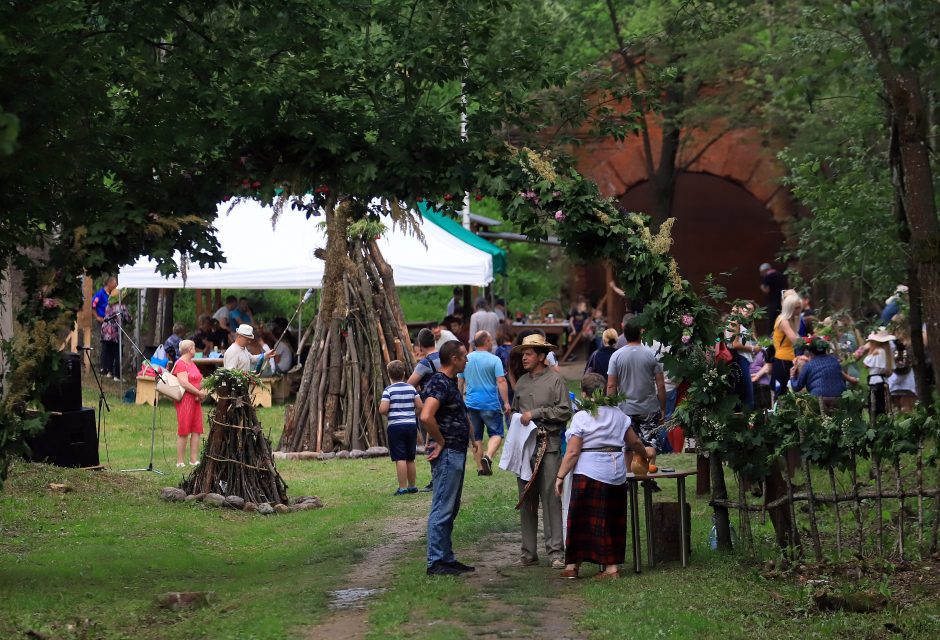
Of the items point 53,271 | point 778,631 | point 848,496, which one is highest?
point 53,271

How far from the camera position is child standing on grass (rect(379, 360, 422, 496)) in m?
14.6

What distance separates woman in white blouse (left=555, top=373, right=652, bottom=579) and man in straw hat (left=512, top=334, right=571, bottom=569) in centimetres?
37

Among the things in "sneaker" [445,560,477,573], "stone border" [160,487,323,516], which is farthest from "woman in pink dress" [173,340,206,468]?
"sneaker" [445,560,477,573]

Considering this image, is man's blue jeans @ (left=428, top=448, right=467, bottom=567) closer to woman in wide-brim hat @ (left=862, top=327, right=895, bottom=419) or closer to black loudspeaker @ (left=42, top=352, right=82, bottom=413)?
black loudspeaker @ (left=42, top=352, right=82, bottom=413)

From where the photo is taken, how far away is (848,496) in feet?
32.4

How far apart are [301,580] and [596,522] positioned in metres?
2.37

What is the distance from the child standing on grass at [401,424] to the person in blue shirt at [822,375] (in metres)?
4.37

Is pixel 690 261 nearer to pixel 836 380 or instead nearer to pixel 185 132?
pixel 836 380

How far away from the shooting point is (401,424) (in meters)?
14.6

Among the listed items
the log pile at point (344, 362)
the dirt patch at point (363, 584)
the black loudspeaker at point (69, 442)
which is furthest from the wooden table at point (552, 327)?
the dirt patch at point (363, 584)

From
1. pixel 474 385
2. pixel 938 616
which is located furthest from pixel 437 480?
pixel 474 385

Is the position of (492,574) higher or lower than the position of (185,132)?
lower

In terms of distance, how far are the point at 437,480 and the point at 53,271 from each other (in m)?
3.54

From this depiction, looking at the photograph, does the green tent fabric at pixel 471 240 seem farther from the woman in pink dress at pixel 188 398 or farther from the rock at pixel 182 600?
the rock at pixel 182 600
